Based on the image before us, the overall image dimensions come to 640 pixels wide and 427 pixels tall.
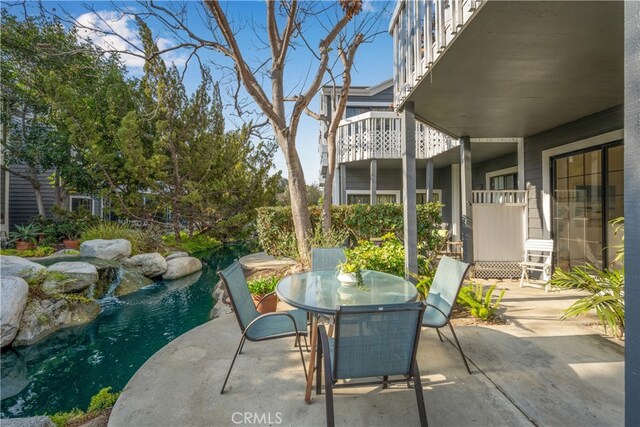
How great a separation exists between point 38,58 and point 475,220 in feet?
46.5

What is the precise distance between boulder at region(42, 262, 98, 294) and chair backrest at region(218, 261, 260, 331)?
4578 mm

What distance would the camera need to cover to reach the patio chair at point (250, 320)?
2367 millimetres

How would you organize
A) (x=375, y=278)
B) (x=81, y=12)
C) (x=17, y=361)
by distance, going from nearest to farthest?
(x=375, y=278), (x=17, y=361), (x=81, y=12)

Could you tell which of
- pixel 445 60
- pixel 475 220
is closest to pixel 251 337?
pixel 445 60

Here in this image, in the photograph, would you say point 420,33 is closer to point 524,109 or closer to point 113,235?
point 524,109

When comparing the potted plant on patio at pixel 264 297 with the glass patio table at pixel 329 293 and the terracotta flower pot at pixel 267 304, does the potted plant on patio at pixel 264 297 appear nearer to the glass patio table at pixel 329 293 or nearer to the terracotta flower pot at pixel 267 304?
the terracotta flower pot at pixel 267 304

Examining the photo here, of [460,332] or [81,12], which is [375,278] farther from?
[81,12]

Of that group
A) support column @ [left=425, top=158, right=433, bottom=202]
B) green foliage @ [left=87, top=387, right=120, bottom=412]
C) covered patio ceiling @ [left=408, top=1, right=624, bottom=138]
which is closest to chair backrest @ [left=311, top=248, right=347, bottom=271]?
green foliage @ [left=87, top=387, right=120, bottom=412]

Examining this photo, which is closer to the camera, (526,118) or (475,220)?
(526,118)

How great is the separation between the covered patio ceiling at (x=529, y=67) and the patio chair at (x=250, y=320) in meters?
2.87

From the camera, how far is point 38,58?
33.0 feet

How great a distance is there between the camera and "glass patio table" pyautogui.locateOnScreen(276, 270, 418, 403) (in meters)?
2.18

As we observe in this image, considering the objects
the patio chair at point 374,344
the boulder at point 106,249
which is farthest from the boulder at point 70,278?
the patio chair at point 374,344

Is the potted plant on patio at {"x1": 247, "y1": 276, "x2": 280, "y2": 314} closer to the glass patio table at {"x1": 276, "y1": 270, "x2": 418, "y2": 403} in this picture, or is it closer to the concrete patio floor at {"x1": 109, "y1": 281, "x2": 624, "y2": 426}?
the concrete patio floor at {"x1": 109, "y1": 281, "x2": 624, "y2": 426}
